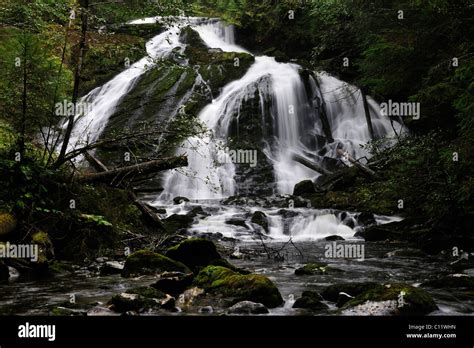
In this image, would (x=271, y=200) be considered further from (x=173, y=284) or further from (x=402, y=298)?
(x=402, y=298)

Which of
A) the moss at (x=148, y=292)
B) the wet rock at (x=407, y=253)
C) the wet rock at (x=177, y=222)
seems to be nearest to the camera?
the moss at (x=148, y=292)

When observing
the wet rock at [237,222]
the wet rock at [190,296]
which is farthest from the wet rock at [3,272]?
the wet rock at [237,222]

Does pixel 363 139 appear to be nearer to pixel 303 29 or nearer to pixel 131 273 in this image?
pixel 303 29

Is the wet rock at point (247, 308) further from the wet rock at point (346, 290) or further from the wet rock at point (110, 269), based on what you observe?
the wet rock at point (110, 269)

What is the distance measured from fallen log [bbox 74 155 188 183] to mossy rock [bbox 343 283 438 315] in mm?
5755

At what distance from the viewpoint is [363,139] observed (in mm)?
22953

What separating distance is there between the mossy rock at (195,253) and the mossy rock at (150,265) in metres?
0.38

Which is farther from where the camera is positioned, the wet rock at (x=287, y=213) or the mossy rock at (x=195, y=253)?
the wet rock at (x=287, y=213)

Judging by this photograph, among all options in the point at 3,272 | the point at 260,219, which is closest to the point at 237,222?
the point at 260,219

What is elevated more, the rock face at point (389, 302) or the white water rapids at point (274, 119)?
the white water rapids at point (274, 119)
